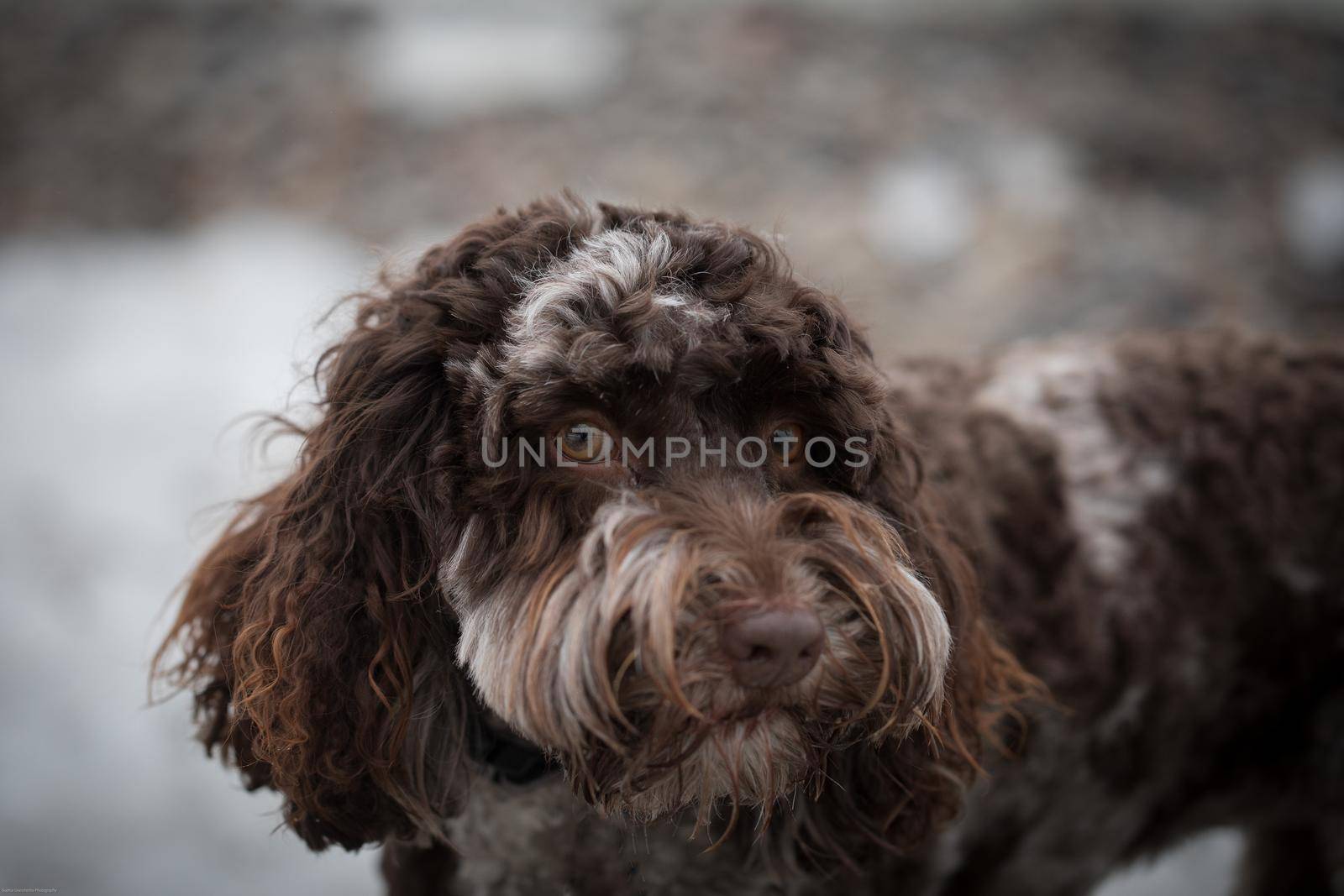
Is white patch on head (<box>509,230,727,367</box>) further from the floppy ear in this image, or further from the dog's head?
the floppy ear

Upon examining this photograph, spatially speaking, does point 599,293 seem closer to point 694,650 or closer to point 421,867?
point 694,650

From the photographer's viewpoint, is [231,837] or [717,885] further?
[231,837]

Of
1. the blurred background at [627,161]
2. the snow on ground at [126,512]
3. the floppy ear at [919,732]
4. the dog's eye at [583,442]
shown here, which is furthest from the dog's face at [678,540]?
the blurred background at [627,161]

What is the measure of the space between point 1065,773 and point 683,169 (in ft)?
16.9

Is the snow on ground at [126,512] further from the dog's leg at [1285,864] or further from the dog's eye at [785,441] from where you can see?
the dog's leg at [1285,864]

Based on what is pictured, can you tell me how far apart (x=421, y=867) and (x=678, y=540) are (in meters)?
1.21

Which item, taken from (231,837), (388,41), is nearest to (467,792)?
(231,837)

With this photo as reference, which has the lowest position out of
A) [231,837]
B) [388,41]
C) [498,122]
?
[231,837]

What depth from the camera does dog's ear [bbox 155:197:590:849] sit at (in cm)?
187

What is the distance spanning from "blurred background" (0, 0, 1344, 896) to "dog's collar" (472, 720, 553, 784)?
3.55 metres

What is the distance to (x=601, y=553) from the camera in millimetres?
1691

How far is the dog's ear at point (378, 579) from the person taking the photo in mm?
1866

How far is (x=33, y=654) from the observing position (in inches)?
169

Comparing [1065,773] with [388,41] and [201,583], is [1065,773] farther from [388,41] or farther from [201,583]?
[388,41]
